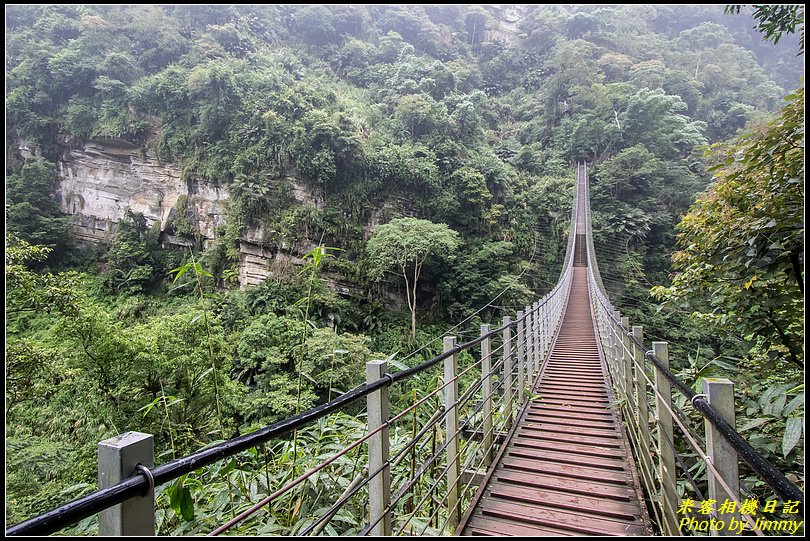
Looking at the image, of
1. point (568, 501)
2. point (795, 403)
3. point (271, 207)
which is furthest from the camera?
point (271, 207)

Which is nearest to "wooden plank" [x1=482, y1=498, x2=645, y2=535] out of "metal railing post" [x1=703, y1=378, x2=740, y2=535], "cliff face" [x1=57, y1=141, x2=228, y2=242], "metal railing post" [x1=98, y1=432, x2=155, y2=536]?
"metal railing post" [x1=703, y1=378, x2=740, y2=535]

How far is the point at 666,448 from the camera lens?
148 centimetres

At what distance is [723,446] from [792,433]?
751 millimetres

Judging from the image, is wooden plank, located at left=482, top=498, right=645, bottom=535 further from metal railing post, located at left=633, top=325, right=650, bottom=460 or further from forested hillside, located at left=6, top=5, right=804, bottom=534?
forested hillside, located at left=6, top=5, right=804, bottom=534

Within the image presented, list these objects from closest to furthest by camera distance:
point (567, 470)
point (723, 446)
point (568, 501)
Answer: point (723, 446)
point (568, 501)
point (567, 470)

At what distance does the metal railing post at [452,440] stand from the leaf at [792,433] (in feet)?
3.76

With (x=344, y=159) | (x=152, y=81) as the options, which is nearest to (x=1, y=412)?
(x=344, y=159)

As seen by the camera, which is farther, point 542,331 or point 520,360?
point 542,331

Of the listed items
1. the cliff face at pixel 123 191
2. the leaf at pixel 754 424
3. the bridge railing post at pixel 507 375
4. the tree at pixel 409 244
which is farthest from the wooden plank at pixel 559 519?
the cliff face at pixel 123 191

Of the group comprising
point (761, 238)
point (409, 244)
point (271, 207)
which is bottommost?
point (761, 238)

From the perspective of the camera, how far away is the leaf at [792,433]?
124cm

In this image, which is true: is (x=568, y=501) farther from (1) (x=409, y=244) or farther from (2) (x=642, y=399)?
(1) (x=409, y=244)

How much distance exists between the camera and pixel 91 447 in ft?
15.0

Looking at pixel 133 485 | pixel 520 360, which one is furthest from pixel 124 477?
pixel 520 360
